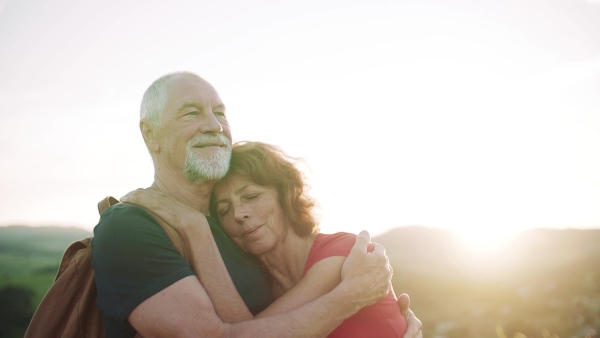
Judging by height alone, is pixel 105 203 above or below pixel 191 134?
below

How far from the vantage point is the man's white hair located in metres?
3.38

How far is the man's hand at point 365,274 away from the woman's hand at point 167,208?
1.00 metres

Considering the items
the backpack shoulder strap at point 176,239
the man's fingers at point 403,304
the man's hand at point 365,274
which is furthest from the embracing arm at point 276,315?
the man's fingers at point 403,304

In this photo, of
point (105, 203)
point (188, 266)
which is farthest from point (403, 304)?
point (105, 203)

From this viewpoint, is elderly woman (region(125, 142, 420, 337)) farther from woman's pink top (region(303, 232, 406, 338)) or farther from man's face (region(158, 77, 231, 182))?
man's face (region(158, 77, 231, 182))

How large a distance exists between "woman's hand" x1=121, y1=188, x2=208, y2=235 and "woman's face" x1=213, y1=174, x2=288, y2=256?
52 centimetres

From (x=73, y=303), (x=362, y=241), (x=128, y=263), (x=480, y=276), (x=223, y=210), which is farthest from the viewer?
(x=480, y=276)

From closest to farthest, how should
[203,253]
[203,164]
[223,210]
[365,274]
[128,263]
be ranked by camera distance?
1. [128,263]
2. [203,253]
3. [365,274]
4. [203,164]
5. [223,210]

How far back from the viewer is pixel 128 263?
7.97 feet

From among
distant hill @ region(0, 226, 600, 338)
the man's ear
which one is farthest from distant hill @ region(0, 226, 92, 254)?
the man's ear

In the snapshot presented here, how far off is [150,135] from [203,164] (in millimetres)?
514

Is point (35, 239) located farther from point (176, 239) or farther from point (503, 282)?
point (503, 282)

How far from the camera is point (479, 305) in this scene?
11.0 metres

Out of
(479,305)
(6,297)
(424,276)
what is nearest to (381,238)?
(424,276)
